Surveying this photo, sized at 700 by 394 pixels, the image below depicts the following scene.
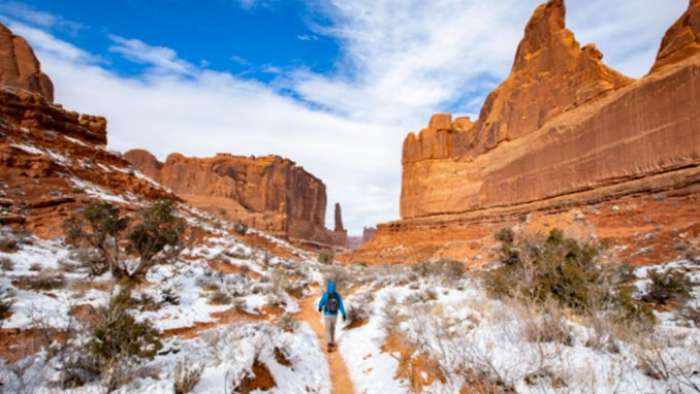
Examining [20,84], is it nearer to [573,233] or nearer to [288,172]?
[573,233]

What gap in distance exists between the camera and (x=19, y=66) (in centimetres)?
3506

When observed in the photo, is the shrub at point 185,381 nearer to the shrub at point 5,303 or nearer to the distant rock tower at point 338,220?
the shrub at point 5,303

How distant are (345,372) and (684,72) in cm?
2560

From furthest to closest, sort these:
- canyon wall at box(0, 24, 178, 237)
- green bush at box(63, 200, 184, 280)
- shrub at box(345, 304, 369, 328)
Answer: canyon wall at box(0, 24, 178, 237) < green bush at box(63, 200, 184, 280) < shrub at box(345, 304, 369, 328)

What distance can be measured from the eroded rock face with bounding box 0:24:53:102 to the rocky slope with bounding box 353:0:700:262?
4057 cm

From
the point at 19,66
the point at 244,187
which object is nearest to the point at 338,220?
the point at 244,187

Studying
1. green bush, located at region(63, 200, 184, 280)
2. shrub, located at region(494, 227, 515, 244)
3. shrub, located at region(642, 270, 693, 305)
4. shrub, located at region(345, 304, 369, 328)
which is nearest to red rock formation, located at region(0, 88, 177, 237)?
green bush, located at region(63, 200, 184, 280)

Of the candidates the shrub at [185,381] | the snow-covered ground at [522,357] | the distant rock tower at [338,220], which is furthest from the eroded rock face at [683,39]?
the distant rock tower at [338,220]

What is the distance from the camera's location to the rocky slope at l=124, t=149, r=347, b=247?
3435 inches

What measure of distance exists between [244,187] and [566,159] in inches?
3176

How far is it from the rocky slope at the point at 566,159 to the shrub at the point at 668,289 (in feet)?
23.8

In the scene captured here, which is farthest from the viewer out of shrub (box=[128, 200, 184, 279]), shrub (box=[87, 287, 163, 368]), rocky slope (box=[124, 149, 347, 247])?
rocky slope (box=[124, 149, 347, 247])

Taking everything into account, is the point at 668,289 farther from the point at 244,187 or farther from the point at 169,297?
the point at 244,187

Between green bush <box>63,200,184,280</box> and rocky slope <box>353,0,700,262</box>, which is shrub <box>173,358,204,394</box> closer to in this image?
green bush <box>63,200,184,280</box>
